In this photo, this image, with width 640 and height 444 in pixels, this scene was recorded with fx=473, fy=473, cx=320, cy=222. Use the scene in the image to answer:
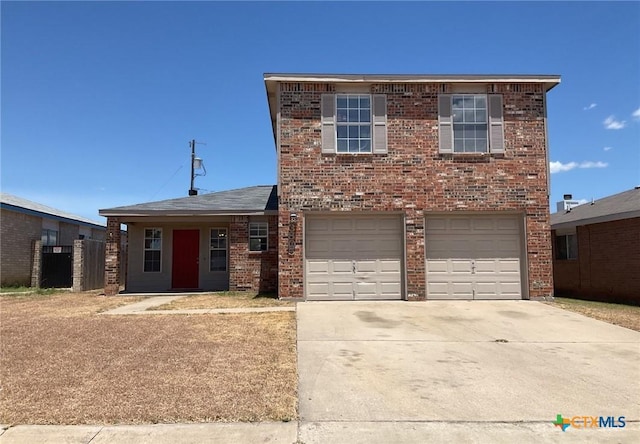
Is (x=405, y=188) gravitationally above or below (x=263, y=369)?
above

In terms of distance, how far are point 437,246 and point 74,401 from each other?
33.2ft

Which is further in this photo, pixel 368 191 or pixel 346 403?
pixel 368 191

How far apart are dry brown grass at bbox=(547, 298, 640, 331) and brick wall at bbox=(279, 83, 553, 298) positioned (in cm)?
90

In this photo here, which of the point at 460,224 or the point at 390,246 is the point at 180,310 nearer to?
the point at 390,246

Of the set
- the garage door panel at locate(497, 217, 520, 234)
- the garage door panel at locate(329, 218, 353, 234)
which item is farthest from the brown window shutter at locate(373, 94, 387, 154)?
the garage door panel at locate(497, 217, 520, 234)

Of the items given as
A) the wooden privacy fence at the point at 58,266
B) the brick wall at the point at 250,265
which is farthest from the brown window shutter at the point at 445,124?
the wooden privacy fence at the point at 58,266

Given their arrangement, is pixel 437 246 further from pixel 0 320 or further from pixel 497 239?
pixel 0 320

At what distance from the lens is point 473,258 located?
1312cm

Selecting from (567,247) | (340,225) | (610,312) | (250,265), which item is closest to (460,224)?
(340,225)

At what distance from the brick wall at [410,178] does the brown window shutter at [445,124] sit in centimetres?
14

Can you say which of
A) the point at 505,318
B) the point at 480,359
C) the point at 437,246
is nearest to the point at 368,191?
the point at 437,246

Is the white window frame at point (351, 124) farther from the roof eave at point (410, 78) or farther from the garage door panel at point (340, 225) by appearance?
the garage door panel at point (340, 225)

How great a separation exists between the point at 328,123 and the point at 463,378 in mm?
8740

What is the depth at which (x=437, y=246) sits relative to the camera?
13.1 metres
